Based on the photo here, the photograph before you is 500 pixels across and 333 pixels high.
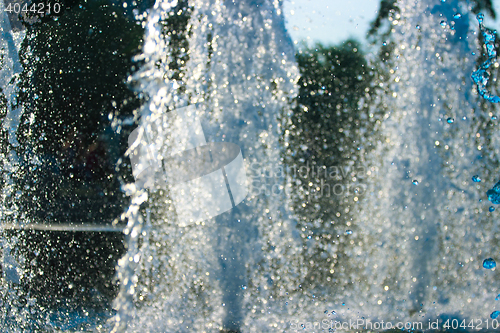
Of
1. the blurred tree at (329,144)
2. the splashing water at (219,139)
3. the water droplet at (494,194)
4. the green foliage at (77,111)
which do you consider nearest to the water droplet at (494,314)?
the water droplet at (494,194)

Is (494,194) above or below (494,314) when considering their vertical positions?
above

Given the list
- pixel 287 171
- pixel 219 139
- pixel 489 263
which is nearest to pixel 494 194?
pixel 489 263

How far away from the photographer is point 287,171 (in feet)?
3.92

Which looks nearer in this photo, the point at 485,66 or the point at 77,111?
the point at 485,66

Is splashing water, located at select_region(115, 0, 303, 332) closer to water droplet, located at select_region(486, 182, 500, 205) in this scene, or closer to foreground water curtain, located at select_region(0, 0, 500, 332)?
foreground water curtain, located at select_region(0, 0, 500, 332)

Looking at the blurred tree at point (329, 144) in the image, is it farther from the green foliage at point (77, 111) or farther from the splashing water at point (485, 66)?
the green foliage at point (77, 111)

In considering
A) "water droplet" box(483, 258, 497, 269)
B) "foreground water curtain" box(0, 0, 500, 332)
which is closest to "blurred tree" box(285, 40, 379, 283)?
"foreground water curtain" box(0, 0, 500, 332)

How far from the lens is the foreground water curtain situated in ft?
3.92

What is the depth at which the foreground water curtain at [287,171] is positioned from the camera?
120 centimetres

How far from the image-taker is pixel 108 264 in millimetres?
1284

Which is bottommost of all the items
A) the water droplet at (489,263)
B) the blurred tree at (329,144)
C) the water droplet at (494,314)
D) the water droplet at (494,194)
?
the water droplet at (494,314)

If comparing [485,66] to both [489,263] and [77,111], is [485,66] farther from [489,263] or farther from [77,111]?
[77,111]

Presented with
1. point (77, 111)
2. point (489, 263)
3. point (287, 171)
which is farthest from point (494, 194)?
point (77, 111)

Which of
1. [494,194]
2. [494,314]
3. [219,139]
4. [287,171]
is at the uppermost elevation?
[219,139]
